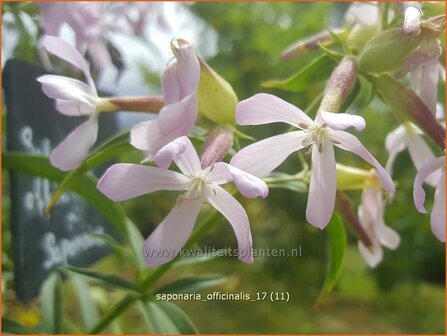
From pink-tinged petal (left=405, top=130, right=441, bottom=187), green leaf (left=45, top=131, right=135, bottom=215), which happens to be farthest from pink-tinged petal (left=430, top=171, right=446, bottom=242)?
green leaf (left=45, top=131, right=135, bottom=215)

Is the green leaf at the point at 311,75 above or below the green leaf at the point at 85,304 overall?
above

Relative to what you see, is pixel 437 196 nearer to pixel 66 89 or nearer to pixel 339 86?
pixel 339 86

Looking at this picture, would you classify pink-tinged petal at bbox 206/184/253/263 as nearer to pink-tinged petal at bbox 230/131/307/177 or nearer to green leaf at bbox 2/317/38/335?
pink-tinged petal at bbox 230/131/307/177

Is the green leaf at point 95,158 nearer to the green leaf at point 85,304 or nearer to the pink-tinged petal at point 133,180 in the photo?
the pink-tinged petal at point 133,180

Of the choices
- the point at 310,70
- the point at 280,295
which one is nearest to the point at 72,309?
the point at 280,295

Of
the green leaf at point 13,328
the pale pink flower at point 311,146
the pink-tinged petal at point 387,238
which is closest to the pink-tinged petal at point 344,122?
the pale pink flower at point 311,146

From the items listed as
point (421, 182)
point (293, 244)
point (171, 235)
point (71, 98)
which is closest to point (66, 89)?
point (71, 98)

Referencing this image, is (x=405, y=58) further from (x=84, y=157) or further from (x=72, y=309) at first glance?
(x=72, y=309)
